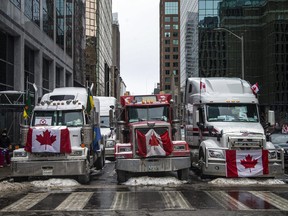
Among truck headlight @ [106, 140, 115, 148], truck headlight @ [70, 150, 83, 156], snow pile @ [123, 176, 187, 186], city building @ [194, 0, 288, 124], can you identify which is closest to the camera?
snow pile @ [123, 176, 187, 186]

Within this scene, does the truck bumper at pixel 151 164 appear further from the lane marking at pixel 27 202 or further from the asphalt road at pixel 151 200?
the lane marking at pixel 27 202

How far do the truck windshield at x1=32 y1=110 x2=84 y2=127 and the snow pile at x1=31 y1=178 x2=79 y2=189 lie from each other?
83.9 inches

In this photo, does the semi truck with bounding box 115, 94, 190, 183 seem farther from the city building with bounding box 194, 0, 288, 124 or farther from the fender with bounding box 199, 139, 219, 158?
the city building with bounding box 194, 0, 288, 124

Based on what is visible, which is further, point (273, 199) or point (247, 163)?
point (247, 163)

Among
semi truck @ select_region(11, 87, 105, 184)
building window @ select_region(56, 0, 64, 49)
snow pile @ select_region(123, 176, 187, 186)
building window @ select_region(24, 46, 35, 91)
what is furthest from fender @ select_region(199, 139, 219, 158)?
building window @ select_region(56, 0, 64, 49)

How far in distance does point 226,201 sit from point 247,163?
13.8 ft

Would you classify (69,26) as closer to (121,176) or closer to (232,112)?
(232,112)

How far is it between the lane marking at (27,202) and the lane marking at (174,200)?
3.19 meters

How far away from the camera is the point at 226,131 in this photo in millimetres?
15945

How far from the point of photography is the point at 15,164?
15.4 meters

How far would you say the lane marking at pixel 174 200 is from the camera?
35.4 ft

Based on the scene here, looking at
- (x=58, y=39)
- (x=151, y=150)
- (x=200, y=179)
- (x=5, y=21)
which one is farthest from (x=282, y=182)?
(x=58, y=39)

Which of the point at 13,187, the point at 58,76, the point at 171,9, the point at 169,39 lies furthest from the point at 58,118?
the point at 171,9

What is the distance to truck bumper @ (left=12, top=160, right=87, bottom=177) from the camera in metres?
15.3
